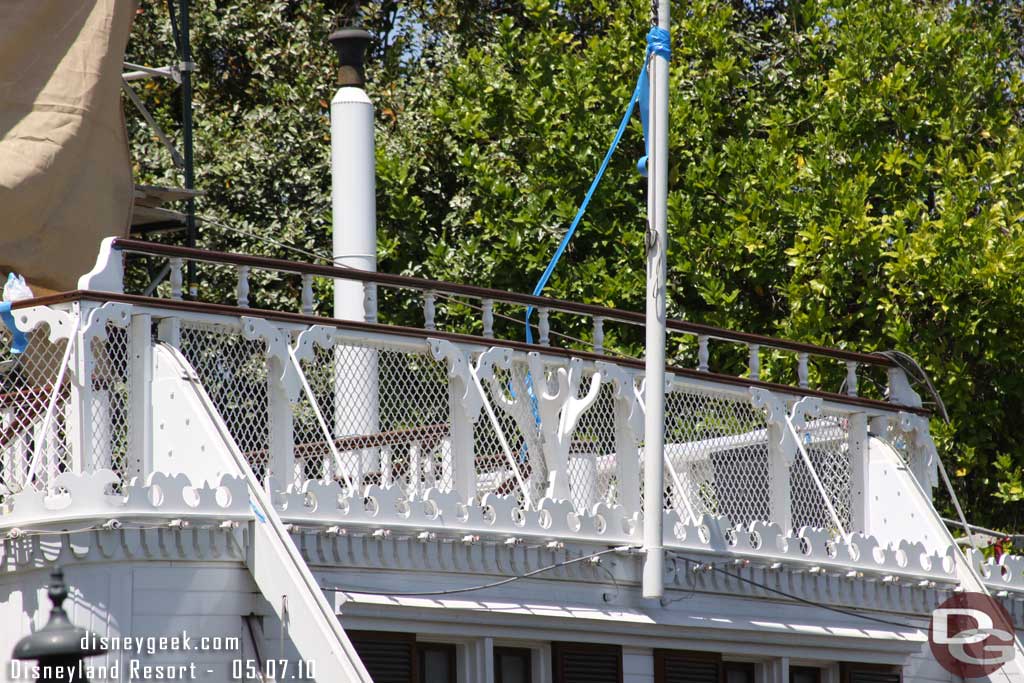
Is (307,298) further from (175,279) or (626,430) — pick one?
(626,430)

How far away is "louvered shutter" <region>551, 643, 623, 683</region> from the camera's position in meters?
12.5

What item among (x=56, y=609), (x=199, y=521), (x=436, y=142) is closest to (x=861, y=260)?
(x=436, y=142)

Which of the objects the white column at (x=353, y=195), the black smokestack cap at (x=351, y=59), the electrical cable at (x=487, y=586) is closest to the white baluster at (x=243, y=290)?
the electrical cable at (x=487, y=586)

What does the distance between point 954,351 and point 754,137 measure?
4.73 meters

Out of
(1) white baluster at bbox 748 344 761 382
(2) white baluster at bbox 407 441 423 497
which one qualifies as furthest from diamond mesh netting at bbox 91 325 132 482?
(1) white baluster at bbox 748 344 761 382

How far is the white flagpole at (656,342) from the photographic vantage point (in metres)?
12.9

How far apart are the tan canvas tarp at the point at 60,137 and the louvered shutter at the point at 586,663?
15.9ft

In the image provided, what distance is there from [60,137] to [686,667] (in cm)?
618

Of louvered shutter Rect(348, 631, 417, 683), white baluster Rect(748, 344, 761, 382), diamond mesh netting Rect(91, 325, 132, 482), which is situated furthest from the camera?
white baluster Rect(748, 344, 761, 382)

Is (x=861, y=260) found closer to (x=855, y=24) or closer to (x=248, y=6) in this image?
(x=855, y=24)

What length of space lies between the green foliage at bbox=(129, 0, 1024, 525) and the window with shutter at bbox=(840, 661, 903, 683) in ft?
24.7

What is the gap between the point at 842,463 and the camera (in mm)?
15727

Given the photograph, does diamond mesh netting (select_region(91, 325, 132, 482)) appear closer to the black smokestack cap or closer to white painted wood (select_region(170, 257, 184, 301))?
white painted wood (select_region(170, 257, 184, 301))

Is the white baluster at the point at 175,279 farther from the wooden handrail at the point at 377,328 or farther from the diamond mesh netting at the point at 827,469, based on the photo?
the diamond mesh netting at the point at 827,469
